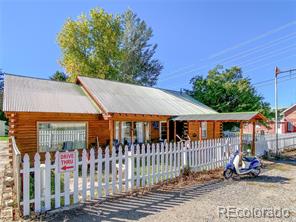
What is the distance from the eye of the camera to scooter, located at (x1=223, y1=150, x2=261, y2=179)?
7668 millimetres

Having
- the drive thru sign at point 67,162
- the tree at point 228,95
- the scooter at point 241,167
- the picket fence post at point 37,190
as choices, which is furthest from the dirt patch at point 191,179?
the tree at point 228,95

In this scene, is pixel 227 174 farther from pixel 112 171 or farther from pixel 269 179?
pixel 112 171

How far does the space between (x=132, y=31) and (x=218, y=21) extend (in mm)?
17306

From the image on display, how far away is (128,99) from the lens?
1498 cm

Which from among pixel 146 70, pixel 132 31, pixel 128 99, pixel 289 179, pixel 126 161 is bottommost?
pixel 289 179

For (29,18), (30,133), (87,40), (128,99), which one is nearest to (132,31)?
(87,40)

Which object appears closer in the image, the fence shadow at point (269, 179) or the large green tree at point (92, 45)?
the fence shadow at point (269, 179)

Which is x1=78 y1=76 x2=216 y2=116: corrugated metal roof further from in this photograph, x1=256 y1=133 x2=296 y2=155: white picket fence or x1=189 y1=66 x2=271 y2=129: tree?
x1=256 y1=133 x2=296 y2=155: white picket fence

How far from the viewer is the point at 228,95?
23.2 meters

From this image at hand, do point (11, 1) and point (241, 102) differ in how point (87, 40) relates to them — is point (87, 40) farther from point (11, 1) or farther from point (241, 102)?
point (241, 102)

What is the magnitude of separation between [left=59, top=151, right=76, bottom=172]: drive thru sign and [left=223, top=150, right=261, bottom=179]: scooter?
4.98 meters

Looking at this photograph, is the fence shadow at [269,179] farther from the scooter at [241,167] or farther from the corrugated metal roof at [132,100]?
the corrugated metal roof at [132,100]

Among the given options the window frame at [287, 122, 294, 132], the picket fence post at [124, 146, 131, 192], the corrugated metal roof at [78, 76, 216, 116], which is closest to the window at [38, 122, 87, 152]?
the corrugated metal roof at [78, 76, 216, 116]

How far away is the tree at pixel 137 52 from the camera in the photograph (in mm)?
33959
